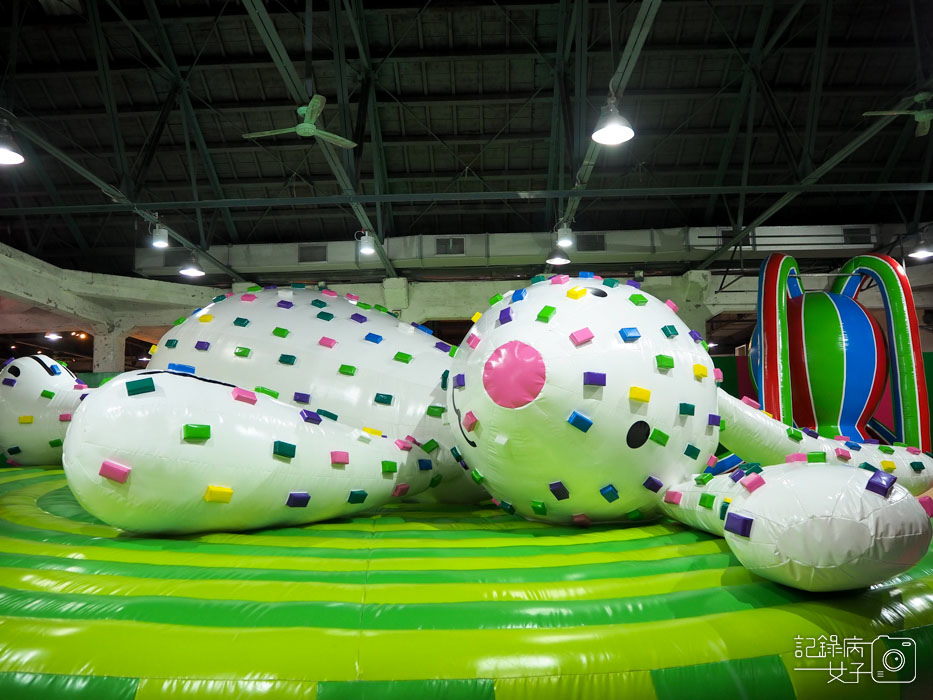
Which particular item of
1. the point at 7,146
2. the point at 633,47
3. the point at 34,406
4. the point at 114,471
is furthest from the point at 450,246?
the point at 114,471

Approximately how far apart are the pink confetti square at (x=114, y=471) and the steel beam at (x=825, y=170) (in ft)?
22.8

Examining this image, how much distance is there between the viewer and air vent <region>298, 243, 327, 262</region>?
1006 cm

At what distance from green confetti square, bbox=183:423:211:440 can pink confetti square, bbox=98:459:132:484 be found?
203mm

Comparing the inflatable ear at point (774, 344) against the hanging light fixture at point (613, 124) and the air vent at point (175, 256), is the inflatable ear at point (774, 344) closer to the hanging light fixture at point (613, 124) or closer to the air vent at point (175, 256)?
the hanging light fixture at point (613, 124)

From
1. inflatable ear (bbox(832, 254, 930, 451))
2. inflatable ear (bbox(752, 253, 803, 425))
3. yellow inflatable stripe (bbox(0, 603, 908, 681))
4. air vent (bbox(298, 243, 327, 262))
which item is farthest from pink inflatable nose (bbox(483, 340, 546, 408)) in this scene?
air vent (bbox(298, 243, 327, 262))

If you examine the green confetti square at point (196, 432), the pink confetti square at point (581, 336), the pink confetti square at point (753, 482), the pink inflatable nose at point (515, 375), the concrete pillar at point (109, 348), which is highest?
the concrete pillar at point (109, 348)

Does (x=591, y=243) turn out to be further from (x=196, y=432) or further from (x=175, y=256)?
(x=196, y=432)

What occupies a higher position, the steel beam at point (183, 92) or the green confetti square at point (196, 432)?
the steel beam at point (183, 92)

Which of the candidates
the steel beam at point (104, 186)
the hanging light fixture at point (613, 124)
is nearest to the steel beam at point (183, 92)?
the steel beam at point (104, 186)

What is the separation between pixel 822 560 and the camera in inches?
50.2

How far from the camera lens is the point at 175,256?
10656mm

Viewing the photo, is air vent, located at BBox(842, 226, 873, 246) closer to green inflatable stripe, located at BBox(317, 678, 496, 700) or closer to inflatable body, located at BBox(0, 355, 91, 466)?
green inflatable stripe, located at BBox(317, 678, 496, 700)

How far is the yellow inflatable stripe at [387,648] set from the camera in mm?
1105

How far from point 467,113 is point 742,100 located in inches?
159
